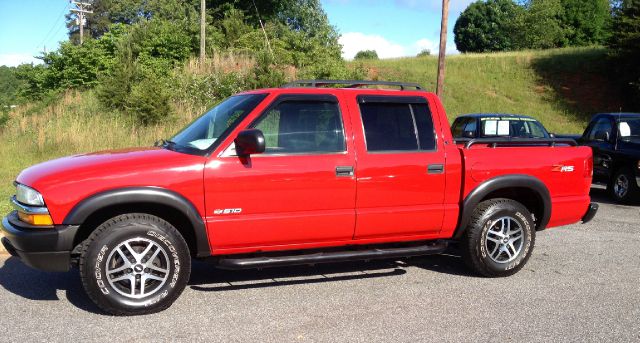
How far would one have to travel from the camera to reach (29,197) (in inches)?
168

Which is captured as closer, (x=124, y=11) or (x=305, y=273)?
(x=305, y=273)

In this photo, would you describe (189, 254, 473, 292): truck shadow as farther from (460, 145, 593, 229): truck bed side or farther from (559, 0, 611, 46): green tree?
(559, 0, 611, 46): green tree

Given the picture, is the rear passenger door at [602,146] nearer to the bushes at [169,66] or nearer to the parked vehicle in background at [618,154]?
the parked vehicle in background at [618,154]

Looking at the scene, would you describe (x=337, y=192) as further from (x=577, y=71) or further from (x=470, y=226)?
(x=577, y=71)

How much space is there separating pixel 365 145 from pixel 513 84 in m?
38.2

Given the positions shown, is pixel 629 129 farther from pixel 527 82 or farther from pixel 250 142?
pixel 527 82

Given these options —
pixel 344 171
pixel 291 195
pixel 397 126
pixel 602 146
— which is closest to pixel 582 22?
pixel 602 146

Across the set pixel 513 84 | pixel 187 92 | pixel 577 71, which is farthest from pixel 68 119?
pixel 577 71

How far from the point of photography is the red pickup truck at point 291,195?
430 cm

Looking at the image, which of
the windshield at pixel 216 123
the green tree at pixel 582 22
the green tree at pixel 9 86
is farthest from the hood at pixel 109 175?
the green tree at pixel 582 22

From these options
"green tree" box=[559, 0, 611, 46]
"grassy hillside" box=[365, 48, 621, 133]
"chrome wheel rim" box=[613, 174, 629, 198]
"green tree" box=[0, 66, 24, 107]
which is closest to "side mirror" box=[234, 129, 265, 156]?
"chrome wheel rim" box=[613, 174, 629, 198]

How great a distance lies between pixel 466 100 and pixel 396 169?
1262 inches

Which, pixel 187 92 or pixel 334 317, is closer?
pixel 334 317

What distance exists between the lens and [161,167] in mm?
4418
